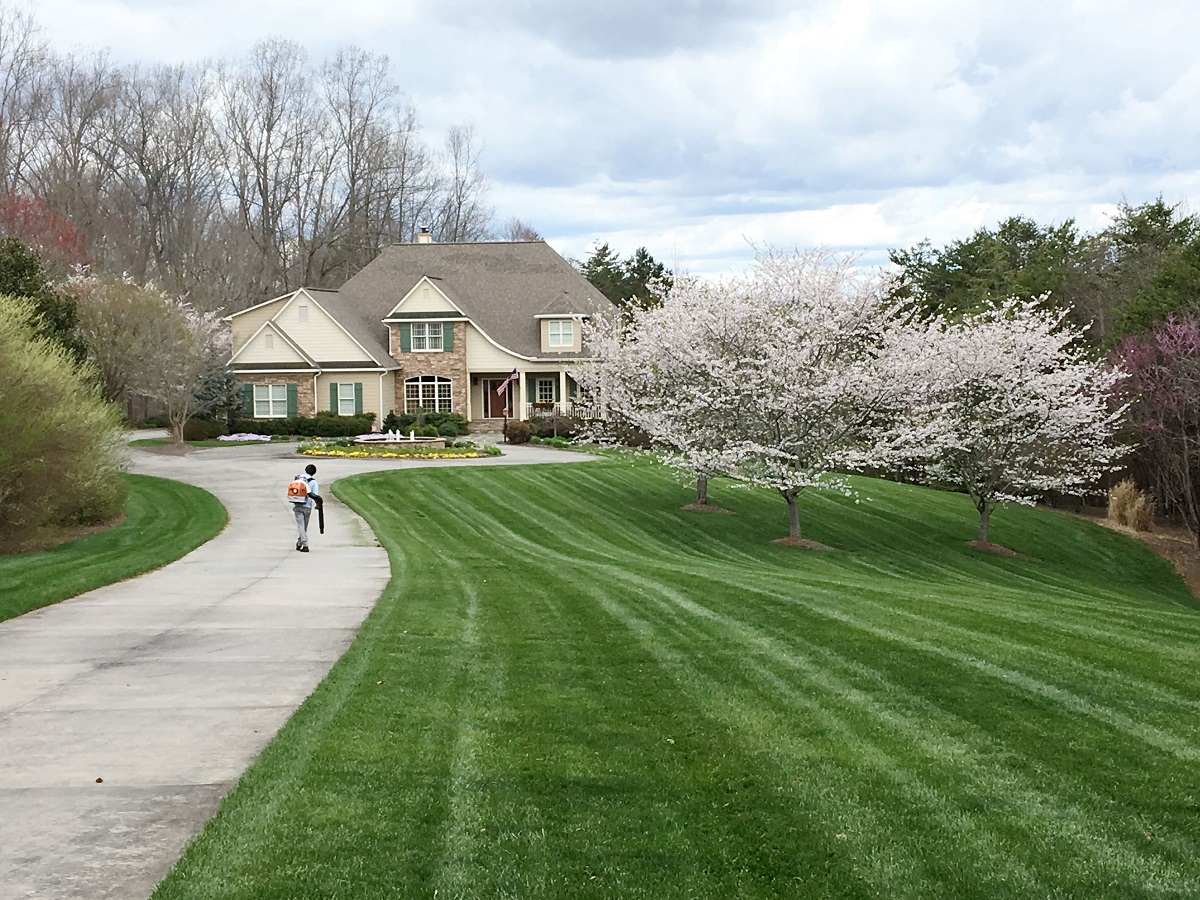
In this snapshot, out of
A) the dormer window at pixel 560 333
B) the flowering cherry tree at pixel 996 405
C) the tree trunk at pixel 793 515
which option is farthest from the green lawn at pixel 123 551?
the dormer window at pixel 560 333

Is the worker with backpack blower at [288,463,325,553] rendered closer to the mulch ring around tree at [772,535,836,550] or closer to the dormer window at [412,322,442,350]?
the mulch ring around tree at [772,535,836,550]

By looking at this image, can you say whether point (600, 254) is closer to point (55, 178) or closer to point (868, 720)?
point (55, 178)

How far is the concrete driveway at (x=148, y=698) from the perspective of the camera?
193 inches

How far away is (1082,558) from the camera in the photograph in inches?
1058

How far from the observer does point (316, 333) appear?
4772 cm

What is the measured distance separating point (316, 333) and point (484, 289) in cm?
854

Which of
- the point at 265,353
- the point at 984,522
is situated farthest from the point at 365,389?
the point at 984,522

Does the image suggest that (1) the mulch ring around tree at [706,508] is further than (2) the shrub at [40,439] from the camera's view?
Yes

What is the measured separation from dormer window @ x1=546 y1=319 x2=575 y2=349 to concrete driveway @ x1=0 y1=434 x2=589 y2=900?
32.6 metres

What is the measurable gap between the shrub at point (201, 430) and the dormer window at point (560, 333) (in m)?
14.6

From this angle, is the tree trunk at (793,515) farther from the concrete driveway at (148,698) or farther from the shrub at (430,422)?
the shrub at (430,422)

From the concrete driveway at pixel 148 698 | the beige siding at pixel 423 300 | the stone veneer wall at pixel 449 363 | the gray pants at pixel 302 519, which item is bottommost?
the concrete driveway at pixel 148 698

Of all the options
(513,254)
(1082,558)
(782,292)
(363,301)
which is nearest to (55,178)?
(363,301)

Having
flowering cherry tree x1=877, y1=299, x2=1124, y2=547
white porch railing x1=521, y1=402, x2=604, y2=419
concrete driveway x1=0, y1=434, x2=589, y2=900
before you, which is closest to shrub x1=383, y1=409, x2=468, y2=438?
white porch railing x1=521, y1=402, x2=604, y2=419
